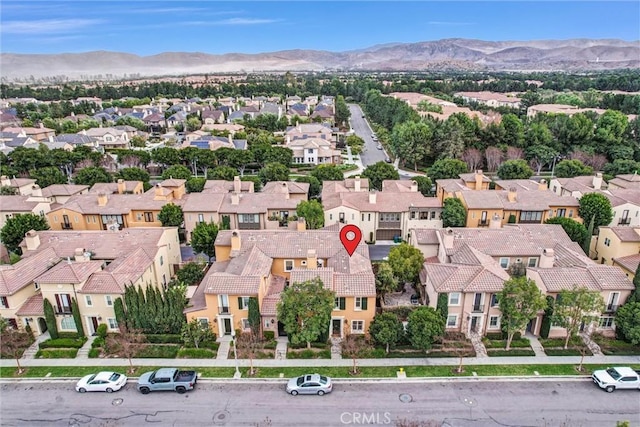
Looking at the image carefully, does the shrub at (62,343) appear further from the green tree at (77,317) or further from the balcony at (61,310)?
the balcony at (61,310)

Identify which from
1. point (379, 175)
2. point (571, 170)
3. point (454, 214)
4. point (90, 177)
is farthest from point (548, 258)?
point (90, 177)

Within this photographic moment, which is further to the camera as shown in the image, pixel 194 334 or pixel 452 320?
pixel 452 320

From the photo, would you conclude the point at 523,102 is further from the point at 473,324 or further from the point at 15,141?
the point at 15,141

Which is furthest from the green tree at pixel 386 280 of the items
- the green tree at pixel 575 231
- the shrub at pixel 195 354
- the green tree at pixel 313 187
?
the green tree at pixel 313 187

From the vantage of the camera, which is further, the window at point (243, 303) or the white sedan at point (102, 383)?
the window at point (243, 303)

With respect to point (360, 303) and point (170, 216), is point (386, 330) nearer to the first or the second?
point (360, 303)

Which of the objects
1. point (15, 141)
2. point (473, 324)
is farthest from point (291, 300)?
point (15, 141)
